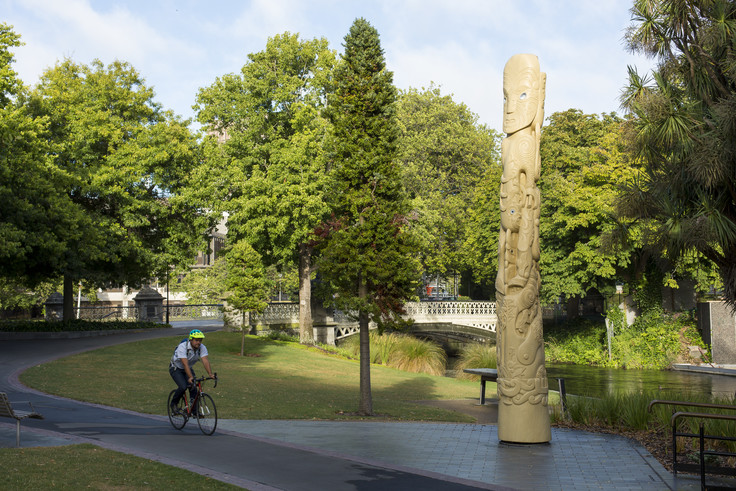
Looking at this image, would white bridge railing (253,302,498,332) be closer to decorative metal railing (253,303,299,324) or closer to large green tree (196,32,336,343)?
decorative metal railing (253,303,299,324)

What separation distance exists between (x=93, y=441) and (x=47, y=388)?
29.4ft

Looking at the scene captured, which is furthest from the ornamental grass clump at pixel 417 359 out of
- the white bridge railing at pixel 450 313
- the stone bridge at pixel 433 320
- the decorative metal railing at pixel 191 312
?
the decorative metal railing at pixel 191 312

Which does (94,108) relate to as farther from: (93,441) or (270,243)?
(93,441)

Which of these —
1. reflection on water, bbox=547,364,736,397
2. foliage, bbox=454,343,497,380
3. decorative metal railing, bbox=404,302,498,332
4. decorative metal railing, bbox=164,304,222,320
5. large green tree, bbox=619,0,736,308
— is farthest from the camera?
decorative metal railing, bbox=164,304,222,320

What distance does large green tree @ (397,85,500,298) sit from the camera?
5812 centimetres

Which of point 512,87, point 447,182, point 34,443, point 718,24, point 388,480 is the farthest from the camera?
point 447,182

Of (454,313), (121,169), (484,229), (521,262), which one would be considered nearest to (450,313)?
(454,313)

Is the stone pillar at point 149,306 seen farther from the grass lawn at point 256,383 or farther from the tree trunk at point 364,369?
the tree trunk at point 364,369

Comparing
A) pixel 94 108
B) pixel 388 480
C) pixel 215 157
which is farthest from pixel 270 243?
pixel 388 480

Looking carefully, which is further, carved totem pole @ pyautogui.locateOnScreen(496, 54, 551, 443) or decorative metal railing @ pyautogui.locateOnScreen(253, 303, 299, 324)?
decorative metal railing @ pyautogui.locateOnScreen(253, 303, 299, 324)

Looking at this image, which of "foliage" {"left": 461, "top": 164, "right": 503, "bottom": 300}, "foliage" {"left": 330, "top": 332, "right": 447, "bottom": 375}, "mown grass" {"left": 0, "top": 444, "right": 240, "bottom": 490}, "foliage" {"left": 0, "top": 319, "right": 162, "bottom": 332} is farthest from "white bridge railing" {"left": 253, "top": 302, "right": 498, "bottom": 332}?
"mown grass" {"left": 0, "top": 444, "right": 240, "bottom": 490}

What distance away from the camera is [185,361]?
14008mm

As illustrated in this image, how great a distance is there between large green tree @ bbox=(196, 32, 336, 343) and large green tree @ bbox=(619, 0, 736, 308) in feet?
68.4

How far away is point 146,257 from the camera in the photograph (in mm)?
39406
